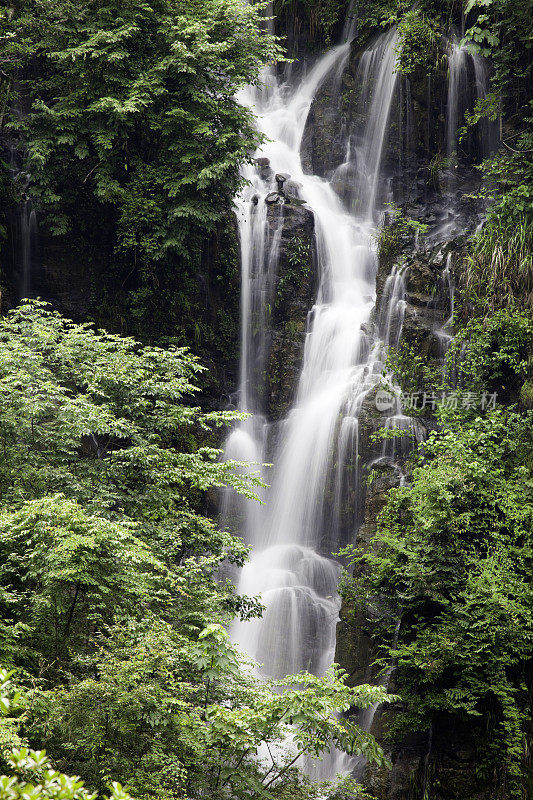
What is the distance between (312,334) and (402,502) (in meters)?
7.75

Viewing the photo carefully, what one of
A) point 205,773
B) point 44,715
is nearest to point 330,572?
point 205,773

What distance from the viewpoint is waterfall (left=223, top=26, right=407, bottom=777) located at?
500 inches

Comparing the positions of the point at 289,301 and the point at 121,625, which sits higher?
the point at 289,301

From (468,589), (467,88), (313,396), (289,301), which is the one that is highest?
(467,88)

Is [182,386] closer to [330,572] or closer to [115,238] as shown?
[330,572]

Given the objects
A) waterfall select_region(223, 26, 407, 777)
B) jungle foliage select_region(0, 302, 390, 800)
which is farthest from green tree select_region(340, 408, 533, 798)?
waterfall select_region(223, 26, 407, 777)

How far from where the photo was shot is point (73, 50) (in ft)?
43.8

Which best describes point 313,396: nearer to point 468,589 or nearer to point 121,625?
point 468,589

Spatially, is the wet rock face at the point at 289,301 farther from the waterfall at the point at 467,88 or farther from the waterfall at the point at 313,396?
the waterfall at the point at 467,88

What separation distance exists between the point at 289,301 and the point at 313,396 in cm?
305

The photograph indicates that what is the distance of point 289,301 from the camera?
17578 mm

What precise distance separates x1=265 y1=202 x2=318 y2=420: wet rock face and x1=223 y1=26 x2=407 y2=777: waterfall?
0.19m

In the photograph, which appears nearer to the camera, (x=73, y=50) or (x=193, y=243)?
(x=73, y=50)

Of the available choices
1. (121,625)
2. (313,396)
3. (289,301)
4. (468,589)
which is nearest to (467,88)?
(289,301)
